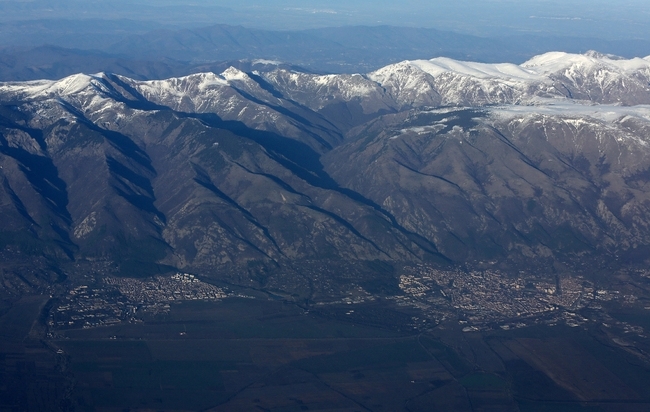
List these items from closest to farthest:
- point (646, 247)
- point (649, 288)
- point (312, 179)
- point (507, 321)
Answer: point (507, 321) < point (649, 288) < point (646, 247) < point (312, 179)

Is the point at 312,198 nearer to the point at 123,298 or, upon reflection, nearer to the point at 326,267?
the point at 326,267

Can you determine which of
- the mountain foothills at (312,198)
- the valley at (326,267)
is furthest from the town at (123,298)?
the mountain foothills at (312,198)

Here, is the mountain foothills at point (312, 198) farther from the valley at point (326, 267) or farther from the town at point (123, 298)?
the town at point (123, 298)

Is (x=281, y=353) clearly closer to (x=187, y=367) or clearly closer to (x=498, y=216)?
(x=187, y=367)

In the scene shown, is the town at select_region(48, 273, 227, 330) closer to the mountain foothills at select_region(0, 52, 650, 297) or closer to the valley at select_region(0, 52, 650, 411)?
the valley at select_region(0, 52, 650, 411)

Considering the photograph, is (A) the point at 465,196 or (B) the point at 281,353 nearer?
(B) the point at 281,353

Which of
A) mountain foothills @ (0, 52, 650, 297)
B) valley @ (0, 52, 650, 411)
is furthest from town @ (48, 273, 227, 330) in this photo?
mountain foothills @ (0, 52, 650, 297)

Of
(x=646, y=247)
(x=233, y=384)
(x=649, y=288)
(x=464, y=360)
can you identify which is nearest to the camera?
(x=233, y=384)

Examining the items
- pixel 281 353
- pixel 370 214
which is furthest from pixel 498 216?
pixel 281 353
